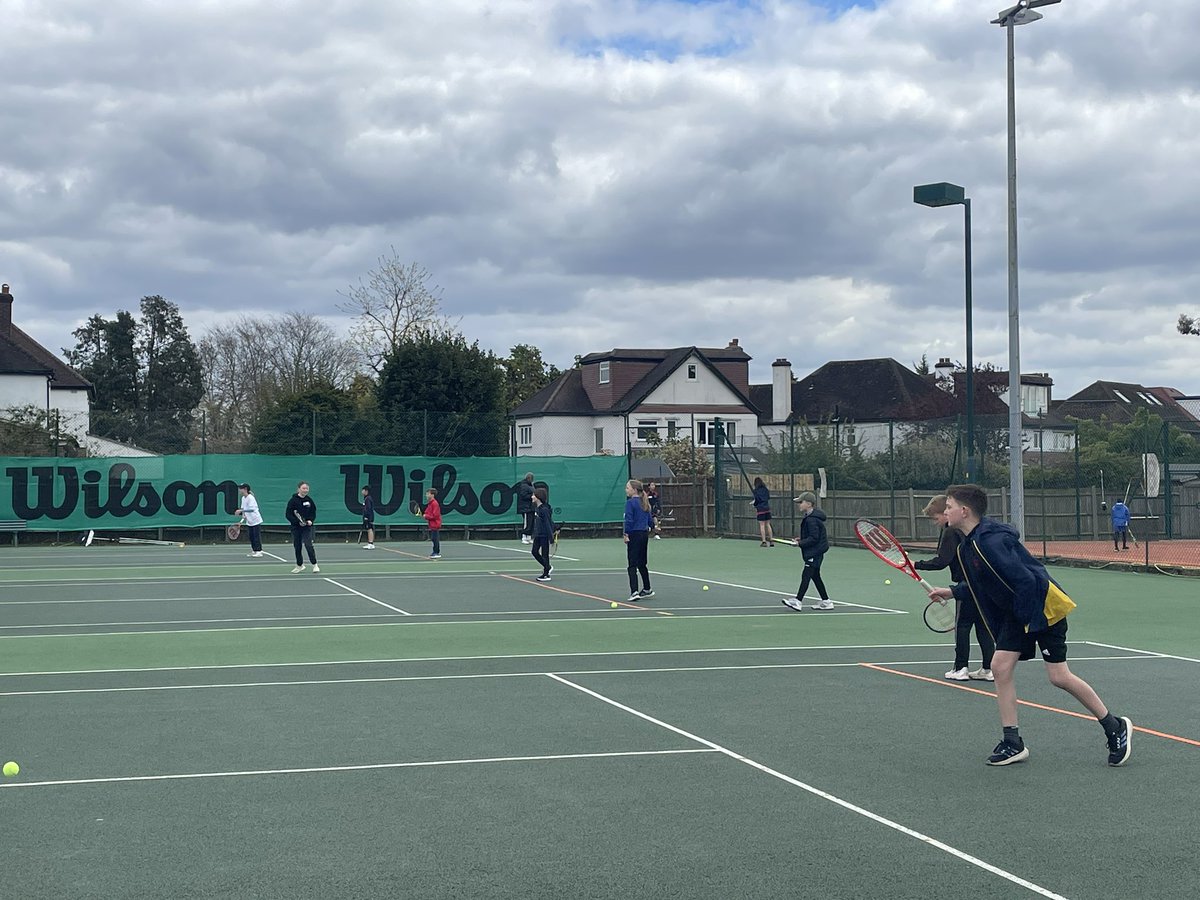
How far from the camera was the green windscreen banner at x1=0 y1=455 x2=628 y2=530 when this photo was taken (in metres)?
34.8

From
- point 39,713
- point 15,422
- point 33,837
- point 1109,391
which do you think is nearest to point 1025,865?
point 33,837

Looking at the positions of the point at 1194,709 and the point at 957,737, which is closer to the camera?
the point at 957,737

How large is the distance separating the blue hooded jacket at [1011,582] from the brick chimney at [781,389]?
6566cm

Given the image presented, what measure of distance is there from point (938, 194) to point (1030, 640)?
16.8 metres

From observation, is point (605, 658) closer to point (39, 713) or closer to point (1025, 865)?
point (39, 713)

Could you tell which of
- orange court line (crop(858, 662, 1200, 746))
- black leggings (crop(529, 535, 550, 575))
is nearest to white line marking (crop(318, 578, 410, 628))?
black leggings (crop(529, 535, 550, 575))

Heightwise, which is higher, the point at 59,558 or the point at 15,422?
the point at 15,422

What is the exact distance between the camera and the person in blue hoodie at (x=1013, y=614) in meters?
7.70

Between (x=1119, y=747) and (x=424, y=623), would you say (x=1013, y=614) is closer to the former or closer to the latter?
(x=1119, y=747)

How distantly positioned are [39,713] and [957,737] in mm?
6340

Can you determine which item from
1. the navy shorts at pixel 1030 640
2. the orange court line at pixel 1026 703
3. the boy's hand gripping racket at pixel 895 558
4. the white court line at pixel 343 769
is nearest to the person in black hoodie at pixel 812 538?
the boy's hand gripping racket at pixel 895 558

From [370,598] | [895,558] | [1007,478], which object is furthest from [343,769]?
[1007,478]

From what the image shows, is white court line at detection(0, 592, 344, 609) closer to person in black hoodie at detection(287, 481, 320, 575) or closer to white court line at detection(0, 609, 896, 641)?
white court line at detection(0, 609, 896, 641)

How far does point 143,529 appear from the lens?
3569 centimetres
